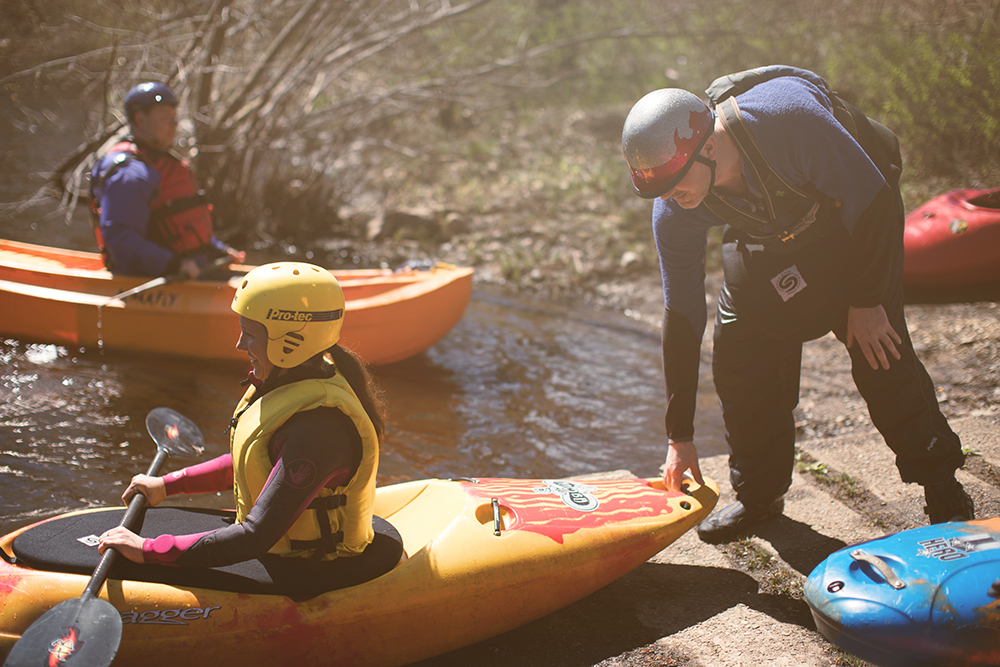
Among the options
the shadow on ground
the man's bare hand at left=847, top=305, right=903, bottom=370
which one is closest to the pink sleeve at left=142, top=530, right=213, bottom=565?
the shadow on ground

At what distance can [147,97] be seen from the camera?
4309 mm

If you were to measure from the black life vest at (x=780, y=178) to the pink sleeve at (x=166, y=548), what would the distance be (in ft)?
5.71

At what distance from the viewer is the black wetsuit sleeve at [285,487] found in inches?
69.7

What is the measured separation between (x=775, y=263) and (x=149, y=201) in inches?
150

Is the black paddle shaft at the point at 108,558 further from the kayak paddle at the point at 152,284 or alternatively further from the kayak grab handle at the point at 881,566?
the kayak paddle at the point at 152,284

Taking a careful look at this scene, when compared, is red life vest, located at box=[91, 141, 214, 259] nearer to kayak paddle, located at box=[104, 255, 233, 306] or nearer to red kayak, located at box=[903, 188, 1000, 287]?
kayak paddle, located at box=[104, 255, 233, 306]

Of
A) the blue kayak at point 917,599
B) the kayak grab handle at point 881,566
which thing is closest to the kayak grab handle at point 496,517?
the blue kayak at point 917,599

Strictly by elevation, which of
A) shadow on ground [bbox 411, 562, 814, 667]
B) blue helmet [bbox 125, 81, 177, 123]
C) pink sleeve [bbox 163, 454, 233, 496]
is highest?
blue helmet [bbox 125, 81, 177, 123]

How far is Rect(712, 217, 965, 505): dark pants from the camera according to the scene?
2.25 m

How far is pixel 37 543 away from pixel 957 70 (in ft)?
25.0

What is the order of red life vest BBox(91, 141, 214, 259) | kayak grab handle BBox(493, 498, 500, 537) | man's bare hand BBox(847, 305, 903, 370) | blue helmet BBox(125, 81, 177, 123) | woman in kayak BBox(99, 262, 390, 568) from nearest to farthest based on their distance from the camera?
woman in kayak BBox(99, 262, 390, 568), man's bare hand BBox(847, 305, 903, 370), kayak grab handle BBox(493, 498, 500, 537), blue helmet BBox(125, 81, 177, 123), red life vest BBox(91, 141, 214, 259)

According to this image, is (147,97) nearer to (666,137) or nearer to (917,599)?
(666,137)

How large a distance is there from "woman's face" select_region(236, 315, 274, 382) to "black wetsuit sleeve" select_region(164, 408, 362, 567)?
19 centimetres

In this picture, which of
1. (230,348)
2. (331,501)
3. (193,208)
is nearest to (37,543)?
(331,501)
